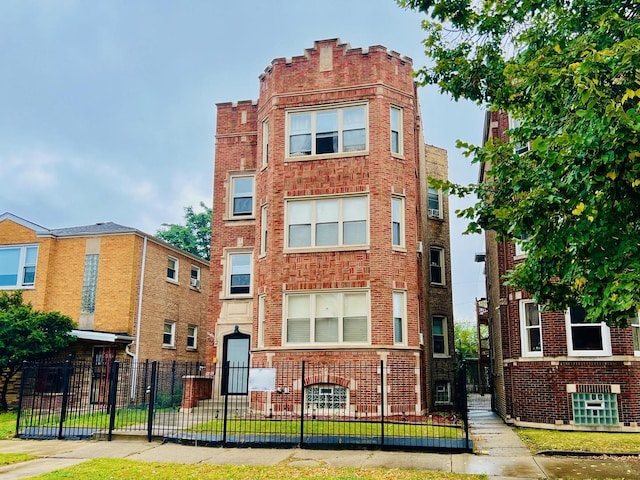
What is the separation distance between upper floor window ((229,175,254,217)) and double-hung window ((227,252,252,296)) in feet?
5.24

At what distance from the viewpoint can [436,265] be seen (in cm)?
2459

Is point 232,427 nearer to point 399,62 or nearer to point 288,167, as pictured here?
point 288,167

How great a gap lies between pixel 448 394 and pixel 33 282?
57.6 feet

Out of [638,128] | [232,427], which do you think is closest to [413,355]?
[232,427]

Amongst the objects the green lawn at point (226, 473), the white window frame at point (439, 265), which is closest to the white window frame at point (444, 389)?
the white window frame at point (439, 265)

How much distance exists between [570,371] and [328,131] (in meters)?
10.0

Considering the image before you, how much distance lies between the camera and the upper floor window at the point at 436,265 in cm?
2436

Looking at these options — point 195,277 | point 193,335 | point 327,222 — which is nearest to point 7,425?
point 327,222

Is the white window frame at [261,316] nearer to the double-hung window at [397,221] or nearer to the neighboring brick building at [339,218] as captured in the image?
the neighboring brick building at [339,218]

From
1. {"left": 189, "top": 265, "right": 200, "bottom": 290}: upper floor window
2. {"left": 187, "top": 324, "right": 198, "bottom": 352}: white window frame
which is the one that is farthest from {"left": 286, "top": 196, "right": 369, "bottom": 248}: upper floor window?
{"left": 187, "top": 324, "right": 198, "bottom": 352}: white window frame

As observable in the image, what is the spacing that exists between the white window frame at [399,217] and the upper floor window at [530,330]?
3.99 meters

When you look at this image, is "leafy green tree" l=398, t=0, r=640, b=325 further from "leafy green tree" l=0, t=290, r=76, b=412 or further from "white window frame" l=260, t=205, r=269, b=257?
"leafy green tree" l=0, t=290, r=76, b=412

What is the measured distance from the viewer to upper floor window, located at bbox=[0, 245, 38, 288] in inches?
898

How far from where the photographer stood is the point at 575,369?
15.0 metres
